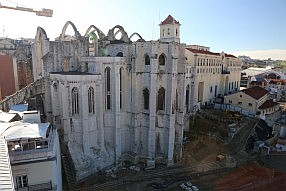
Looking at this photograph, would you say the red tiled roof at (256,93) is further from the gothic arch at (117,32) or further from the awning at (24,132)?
the awning at (24,132)

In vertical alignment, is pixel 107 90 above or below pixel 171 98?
above

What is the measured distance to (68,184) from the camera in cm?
2783

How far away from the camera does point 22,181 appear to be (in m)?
18.5

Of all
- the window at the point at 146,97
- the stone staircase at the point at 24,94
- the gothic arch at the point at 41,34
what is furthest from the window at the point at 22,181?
the gothic arch at the point at 41,34

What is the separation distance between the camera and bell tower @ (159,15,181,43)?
56553 millimetres

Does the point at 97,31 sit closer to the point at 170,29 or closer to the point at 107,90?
the point at 107,90

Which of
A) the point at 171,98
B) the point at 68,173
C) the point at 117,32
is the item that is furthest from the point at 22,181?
the point at 117,32

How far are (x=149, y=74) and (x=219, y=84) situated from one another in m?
37.3

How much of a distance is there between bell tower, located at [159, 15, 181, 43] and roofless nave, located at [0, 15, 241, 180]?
2259cm

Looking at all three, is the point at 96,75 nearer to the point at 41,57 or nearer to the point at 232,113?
the point at 41,57

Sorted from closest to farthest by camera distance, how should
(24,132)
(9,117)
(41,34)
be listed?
(24,132) → (9,117) → (41,34)

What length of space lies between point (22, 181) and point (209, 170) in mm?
25167

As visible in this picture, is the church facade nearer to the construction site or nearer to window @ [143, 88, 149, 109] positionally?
window @ [143, 88, 149, 109]

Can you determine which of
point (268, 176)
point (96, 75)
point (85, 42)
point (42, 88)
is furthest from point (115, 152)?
point (268, 176)
